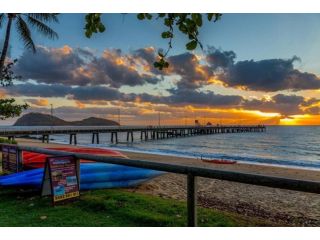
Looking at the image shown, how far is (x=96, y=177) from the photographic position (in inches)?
291

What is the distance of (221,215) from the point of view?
5469mm

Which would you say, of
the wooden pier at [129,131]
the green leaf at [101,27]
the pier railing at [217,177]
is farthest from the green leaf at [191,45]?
the wooden pier at [129,131]

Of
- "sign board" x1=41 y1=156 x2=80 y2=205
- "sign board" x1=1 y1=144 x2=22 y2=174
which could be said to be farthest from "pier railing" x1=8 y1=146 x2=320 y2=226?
"sign board" x1=1 y1=144 x2=22 y2=174

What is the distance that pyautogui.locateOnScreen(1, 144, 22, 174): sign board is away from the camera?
328 inches

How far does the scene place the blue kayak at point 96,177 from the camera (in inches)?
268

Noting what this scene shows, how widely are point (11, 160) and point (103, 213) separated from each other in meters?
4.40

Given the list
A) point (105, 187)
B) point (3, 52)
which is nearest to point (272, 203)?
point (105, 187)

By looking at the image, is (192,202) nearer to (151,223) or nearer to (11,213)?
(151,223)

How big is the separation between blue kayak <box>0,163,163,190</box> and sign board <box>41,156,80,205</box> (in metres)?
0.84

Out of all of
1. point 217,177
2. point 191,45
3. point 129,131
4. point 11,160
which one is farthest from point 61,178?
point 129,131

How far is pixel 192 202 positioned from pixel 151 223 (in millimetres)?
749

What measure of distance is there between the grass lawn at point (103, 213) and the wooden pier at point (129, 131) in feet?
142

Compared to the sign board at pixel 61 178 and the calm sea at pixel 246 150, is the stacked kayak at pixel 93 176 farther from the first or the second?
the calm sea at pixel 246 150

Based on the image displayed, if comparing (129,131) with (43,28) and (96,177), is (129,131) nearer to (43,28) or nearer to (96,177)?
(43,28)
